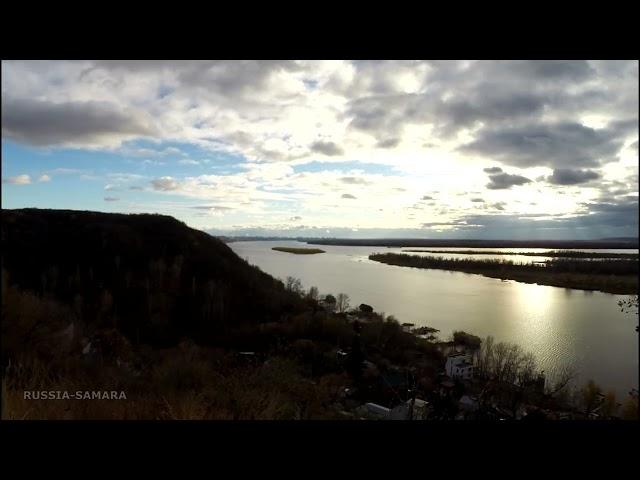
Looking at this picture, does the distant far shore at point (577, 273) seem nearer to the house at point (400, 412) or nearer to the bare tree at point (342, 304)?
the bare tree at point (342, 304)

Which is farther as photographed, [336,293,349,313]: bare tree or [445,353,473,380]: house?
[336,293,349,313]: bare tree

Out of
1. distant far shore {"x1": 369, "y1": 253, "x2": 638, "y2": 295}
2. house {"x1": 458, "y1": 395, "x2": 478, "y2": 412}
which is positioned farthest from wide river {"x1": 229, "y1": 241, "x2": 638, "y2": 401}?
house {"x1": 458, "y1": 395, "x2": 478, "y2": 412}

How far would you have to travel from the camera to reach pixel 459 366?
631 inches

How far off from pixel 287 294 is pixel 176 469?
24450 mm

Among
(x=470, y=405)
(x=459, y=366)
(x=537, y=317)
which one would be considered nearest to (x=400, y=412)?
(x=470, y=405)

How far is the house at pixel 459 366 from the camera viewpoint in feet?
50.1

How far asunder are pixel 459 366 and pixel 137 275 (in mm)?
17870

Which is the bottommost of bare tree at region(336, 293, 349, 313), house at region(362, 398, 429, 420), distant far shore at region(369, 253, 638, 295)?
bare tree at region(336, 293, 349, 313)

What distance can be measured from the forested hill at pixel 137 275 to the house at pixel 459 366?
1049 centimetres

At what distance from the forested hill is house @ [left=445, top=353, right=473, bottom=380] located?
10.5 m

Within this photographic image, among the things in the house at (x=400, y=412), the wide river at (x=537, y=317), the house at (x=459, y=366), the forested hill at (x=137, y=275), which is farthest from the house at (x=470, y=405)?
the forested hill at (x=137, y=275)

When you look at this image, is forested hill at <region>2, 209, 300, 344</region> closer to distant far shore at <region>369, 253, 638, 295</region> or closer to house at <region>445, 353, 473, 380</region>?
house at <region>445, 353, 473, 380</region>

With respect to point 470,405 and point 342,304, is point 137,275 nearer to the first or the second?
point 342,304

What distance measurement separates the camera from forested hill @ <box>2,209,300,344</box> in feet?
61.0
